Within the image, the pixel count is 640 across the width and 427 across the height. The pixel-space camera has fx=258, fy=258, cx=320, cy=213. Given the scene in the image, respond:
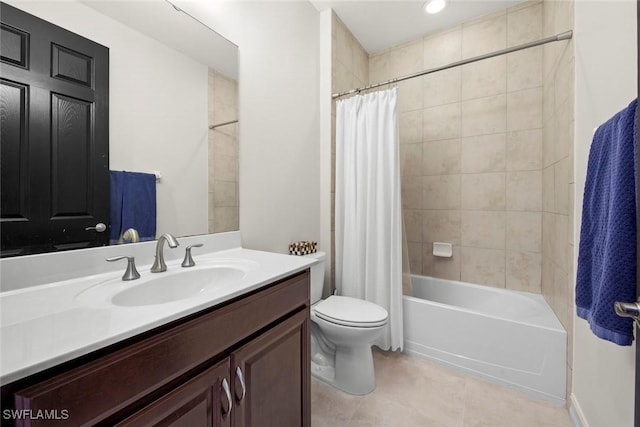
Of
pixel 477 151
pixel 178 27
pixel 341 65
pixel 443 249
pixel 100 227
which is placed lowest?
pixel 443 249

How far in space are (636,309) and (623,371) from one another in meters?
0.68

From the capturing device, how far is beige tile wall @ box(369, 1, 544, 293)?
196cm

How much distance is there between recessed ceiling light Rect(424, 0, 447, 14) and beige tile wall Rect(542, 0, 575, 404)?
66 cm

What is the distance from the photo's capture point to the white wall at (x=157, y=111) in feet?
2.98

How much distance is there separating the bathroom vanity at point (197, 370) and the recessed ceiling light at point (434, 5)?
2.08m

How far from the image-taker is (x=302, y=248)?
1766 mm

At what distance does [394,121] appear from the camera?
1772mm

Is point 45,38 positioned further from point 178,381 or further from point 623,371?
point 623,371

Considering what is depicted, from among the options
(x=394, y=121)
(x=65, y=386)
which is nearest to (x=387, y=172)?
(x=394, y=121)

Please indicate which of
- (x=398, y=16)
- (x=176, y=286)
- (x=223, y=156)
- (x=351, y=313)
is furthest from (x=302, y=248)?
(x=398, y=16)

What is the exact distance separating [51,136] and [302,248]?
129 centimetres

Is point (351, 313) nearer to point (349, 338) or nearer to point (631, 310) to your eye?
point (349, 338)

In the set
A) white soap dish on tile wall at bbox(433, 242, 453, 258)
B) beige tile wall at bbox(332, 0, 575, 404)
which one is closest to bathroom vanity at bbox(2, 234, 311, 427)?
beige tile wall at bbox(332, 0, 575, 404)

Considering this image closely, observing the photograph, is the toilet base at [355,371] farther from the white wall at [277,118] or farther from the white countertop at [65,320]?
the white countertop at [65,320]
